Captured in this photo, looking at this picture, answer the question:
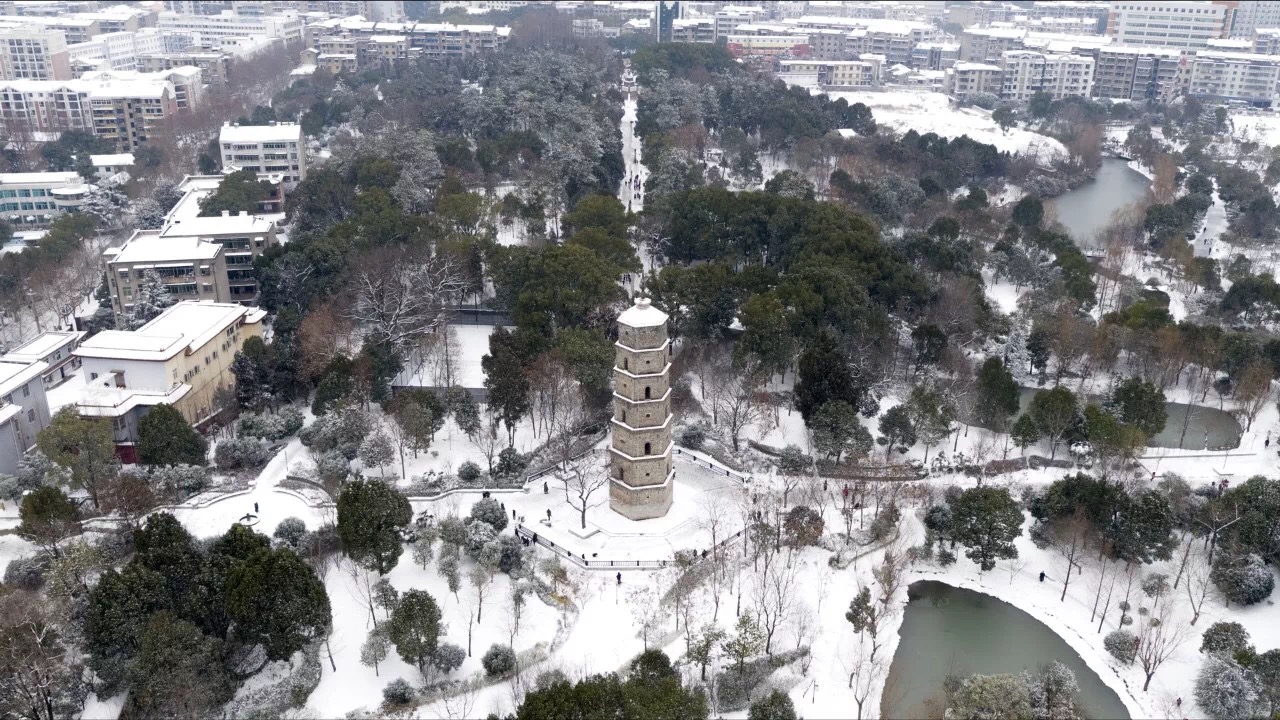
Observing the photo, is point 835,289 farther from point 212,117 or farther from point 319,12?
point 319,12

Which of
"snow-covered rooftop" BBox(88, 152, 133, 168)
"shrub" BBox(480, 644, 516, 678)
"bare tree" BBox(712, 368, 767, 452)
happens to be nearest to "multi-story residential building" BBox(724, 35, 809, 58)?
"snow-covered rooftop" BBox(88, 152, 133, 168)

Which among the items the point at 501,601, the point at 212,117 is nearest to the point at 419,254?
the point at 501,601

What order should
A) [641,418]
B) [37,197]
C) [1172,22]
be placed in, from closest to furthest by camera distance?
[641,418] → [37,197] → [1172,22]

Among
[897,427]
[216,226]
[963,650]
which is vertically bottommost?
[963,650]

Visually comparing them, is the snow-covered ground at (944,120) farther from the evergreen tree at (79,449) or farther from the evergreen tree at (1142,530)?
the evergreen tree at (79,449)

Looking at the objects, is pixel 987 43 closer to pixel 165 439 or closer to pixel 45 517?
pixel 165 439

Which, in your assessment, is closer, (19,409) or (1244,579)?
(1244,579)

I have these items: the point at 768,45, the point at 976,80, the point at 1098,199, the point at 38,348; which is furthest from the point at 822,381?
the point at 768,45
